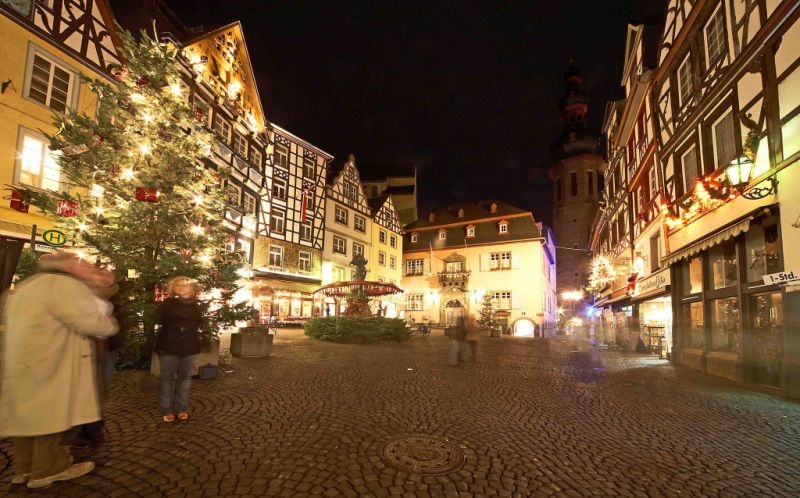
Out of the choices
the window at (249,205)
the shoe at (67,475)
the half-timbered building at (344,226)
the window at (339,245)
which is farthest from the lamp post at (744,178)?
the window at (339,245)

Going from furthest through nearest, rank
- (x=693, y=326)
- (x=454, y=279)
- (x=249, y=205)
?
(x=454, y=279) < (x=249, y=205) < (x=693, y=326)

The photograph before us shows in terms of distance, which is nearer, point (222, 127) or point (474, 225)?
point (222, 127)

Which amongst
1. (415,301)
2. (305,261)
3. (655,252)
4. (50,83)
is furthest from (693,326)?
(415,301)

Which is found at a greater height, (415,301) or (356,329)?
(415,301)

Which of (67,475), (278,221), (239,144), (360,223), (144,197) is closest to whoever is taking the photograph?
(67,475)

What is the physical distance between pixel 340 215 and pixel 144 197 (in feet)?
85.2

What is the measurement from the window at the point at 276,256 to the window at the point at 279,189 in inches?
140

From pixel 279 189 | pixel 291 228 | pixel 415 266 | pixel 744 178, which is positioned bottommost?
pixel 744 178

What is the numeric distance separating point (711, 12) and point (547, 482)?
13276mm

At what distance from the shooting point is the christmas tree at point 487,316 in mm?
33037

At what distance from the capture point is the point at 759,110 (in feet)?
29.4

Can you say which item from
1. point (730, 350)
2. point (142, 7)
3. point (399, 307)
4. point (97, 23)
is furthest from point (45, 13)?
point (399, 307)

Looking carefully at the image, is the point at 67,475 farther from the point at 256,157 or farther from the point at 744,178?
the point at 256,157

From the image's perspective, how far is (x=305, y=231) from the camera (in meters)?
29.9
